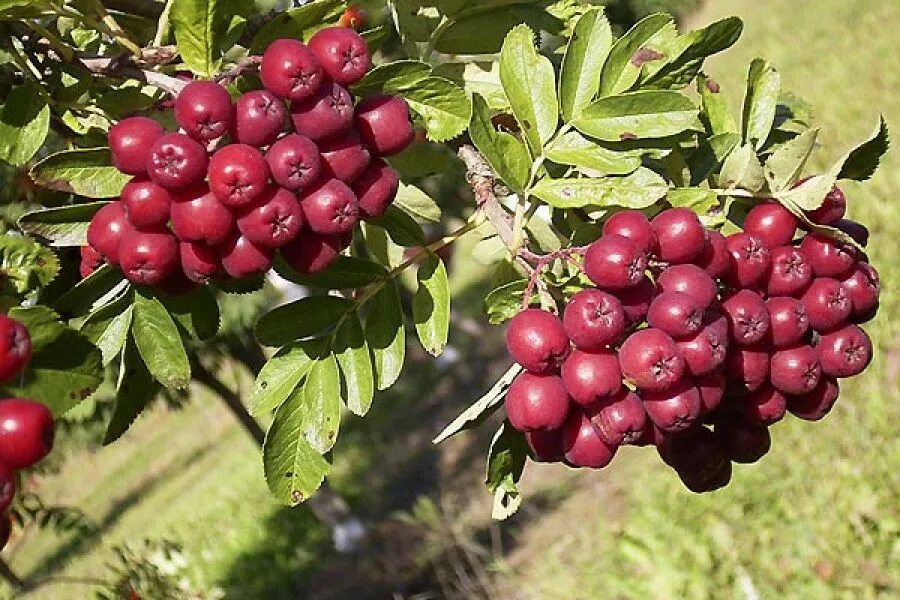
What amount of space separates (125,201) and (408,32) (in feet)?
2.14

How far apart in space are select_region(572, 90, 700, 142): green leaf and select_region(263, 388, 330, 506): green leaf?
1.90ft

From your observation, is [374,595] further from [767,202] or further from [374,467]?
[767,202]

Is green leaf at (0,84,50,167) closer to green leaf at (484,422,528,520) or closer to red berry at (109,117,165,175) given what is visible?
red berry at (109,117,165,175)

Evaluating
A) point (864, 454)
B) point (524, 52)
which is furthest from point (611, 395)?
point (864, 454)

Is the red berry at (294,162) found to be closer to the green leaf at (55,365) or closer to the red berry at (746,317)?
the green leaf at (55,365)

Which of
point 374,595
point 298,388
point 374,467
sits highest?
point 298,388

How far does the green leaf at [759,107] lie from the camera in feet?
4.85

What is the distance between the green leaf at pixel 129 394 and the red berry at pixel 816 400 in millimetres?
936

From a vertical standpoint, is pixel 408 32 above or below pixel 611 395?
above

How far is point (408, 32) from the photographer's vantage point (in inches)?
64.4

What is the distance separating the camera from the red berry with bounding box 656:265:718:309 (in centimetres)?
118

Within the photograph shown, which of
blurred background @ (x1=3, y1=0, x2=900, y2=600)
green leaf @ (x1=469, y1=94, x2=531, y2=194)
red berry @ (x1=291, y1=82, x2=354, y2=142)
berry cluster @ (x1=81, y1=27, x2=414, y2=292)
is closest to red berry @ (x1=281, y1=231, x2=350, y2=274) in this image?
berry cluster @ (x1=81, y1=27, x2=414, y2=292)

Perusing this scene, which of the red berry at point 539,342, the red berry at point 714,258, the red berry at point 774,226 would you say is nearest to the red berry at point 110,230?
the red berry at point 539,342

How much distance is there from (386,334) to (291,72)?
1.63 feet
